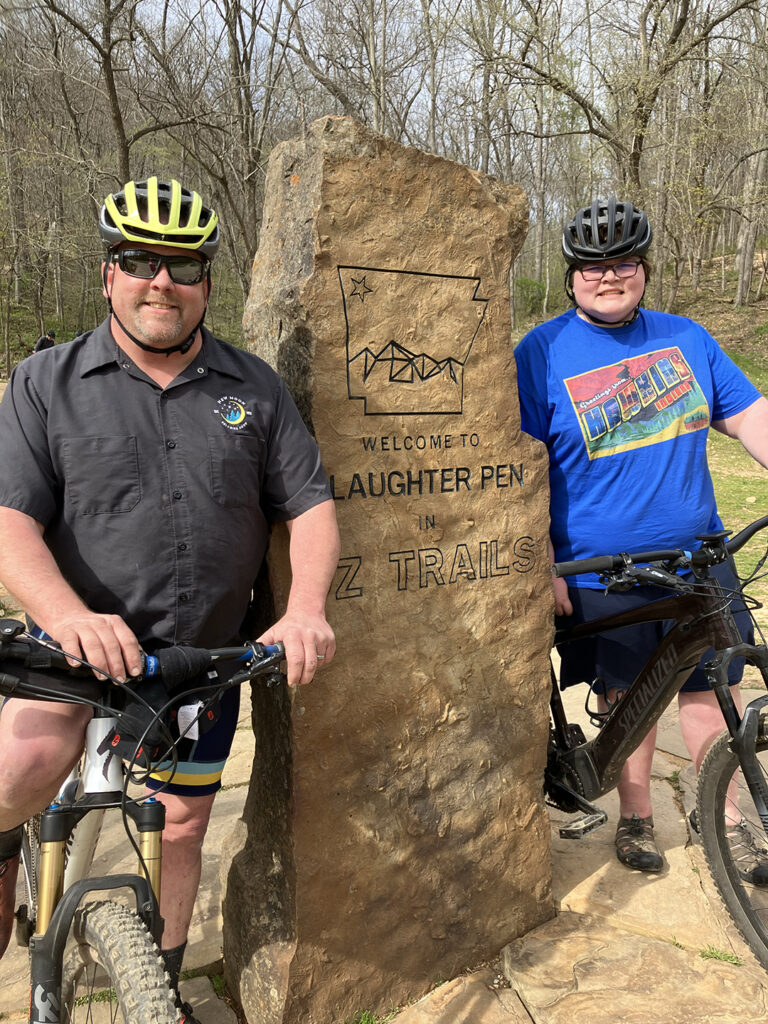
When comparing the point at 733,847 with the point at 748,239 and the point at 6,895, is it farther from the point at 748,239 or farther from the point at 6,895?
the point at 748,239

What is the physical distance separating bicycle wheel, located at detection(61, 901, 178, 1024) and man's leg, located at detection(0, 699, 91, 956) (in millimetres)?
298

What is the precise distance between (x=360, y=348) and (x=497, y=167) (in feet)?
73.9

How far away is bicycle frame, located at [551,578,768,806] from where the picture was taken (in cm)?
241

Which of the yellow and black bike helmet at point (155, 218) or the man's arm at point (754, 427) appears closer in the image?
A: the yellow and black bike helmet at point (155, 218)

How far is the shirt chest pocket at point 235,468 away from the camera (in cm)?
190

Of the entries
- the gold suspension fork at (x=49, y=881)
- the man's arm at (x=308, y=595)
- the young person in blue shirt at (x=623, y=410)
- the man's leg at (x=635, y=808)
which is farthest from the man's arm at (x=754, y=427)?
the gold suspension fork at (x=49, y=881)

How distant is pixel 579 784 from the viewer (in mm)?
2926

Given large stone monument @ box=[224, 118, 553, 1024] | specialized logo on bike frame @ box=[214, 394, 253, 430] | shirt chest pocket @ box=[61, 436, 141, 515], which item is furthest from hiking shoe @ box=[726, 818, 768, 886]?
shirt chest pocket @ box=[61, 436, 141, 515]

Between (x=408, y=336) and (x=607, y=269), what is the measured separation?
83cm

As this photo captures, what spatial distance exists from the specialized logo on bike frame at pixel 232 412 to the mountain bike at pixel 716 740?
1.05 meters

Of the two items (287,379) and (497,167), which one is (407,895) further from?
(497,167)

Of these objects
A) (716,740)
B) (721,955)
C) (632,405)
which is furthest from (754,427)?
(721,955)

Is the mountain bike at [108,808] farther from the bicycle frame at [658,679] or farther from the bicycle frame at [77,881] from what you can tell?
the bicycle frame at [658,679]

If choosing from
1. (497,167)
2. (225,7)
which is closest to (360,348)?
(225,7)
